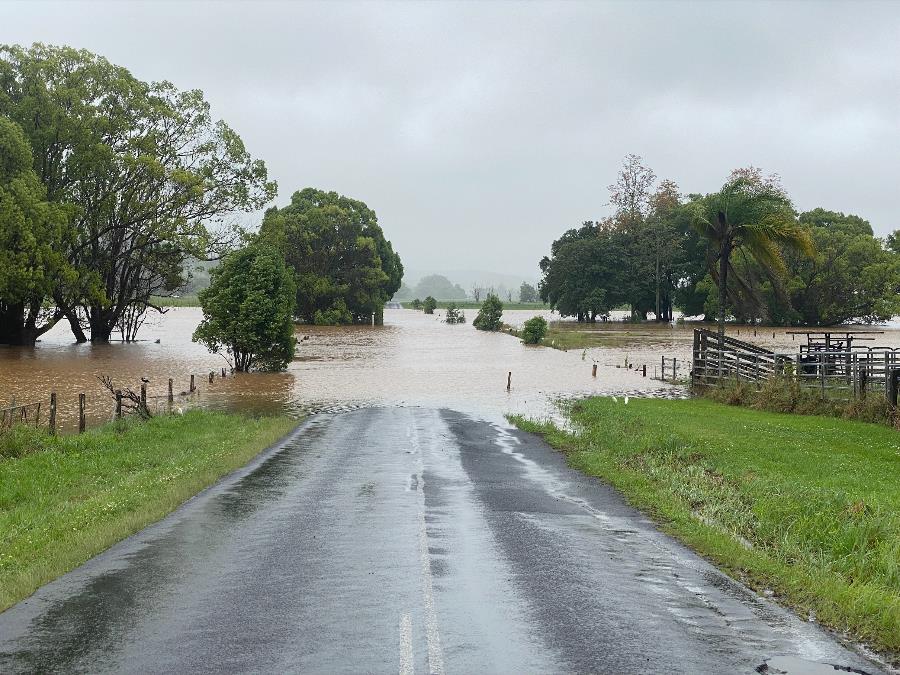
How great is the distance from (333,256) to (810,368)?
78735 mm

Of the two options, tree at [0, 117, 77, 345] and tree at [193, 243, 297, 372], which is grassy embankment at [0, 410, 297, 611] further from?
tree at [0, 117, 77, 345]

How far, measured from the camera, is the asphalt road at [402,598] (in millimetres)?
6812

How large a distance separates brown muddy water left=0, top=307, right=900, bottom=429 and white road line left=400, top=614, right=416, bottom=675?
21.3 m

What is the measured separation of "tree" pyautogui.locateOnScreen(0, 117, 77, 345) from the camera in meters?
46.5

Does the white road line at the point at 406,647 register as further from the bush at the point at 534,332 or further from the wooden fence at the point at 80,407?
the bush at the point at 534,332

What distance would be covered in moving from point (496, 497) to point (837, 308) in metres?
98.2

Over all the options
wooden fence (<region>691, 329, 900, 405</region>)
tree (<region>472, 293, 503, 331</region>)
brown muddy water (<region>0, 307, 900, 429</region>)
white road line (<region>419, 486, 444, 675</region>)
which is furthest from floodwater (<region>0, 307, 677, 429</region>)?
tree (<region>472, 293, 503, 331</region>)

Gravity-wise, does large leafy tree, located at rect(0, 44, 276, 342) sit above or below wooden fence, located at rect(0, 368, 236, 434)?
above

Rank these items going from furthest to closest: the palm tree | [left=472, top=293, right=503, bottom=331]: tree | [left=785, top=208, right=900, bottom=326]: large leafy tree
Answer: [left=472, top=293, right=503, bottom=331]: tree < [left=785, top=208, right=900, bottom=326]: large leafy tree < the palm tree

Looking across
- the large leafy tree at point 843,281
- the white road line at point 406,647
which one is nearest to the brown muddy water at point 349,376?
the white road line at point 406,647

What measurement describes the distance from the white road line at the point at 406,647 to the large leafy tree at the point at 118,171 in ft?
170

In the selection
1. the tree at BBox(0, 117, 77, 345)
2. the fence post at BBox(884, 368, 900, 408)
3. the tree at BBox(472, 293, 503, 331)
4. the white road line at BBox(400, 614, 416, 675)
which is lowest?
the white road line at BBox(400, 614, 416, 675)

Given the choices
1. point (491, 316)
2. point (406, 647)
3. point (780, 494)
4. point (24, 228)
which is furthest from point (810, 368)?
point (491, 316)

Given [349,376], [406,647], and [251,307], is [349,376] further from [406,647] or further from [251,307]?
[406,647]
